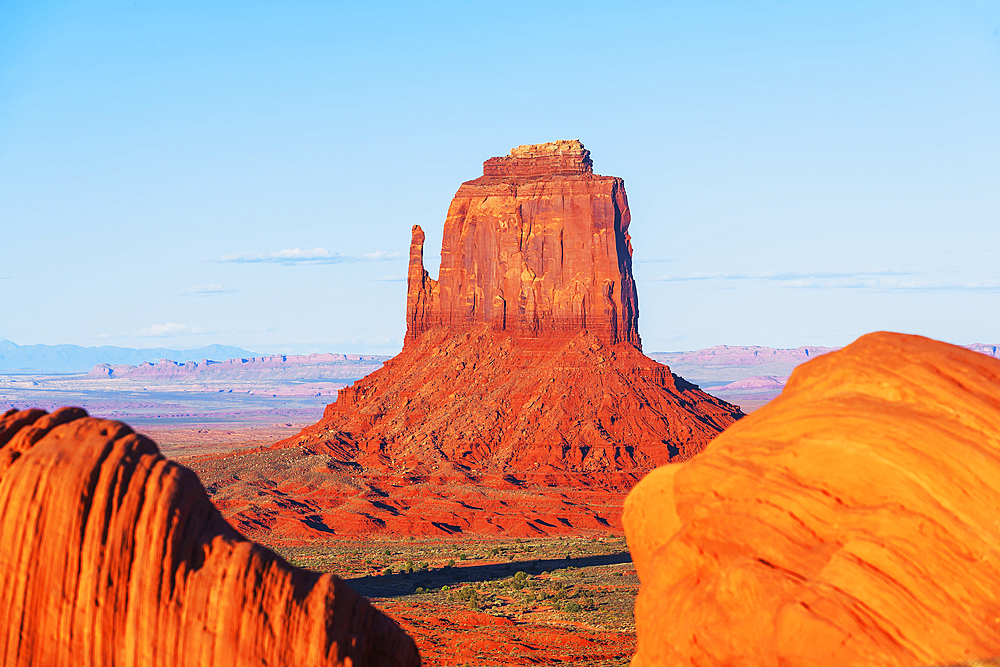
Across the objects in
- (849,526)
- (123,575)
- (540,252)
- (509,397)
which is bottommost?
(509,397)

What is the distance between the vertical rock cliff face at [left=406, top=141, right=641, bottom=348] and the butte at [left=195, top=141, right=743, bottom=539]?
0.46 ft

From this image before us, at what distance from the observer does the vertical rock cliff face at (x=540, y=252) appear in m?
102

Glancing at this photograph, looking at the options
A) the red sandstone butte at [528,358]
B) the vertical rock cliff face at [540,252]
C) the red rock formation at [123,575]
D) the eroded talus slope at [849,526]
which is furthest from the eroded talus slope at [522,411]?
the red rock formation at [123,575]

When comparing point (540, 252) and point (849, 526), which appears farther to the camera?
point (540, 252)

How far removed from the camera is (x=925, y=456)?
11750 mm

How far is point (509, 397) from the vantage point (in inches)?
3784

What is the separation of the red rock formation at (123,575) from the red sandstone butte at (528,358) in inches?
2964

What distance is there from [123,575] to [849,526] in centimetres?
807

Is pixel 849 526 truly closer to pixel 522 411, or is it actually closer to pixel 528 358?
pixel 522 411

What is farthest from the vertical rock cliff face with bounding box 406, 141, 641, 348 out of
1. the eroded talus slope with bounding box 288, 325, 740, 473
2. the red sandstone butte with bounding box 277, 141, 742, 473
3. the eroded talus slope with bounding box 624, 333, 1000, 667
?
the eroded talus slope with bounding box 624, 333, 1000, 667

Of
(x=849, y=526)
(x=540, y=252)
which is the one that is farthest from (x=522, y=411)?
(x=849, y=526)

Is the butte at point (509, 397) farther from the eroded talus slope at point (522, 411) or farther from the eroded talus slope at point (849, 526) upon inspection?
the eroded talus slope at point (849, 526)

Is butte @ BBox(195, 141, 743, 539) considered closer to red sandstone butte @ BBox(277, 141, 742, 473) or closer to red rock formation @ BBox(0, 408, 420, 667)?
red sandstone butte @ BBox(277, 141, 742, 473)

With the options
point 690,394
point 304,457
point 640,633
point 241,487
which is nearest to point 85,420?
point 640,633
